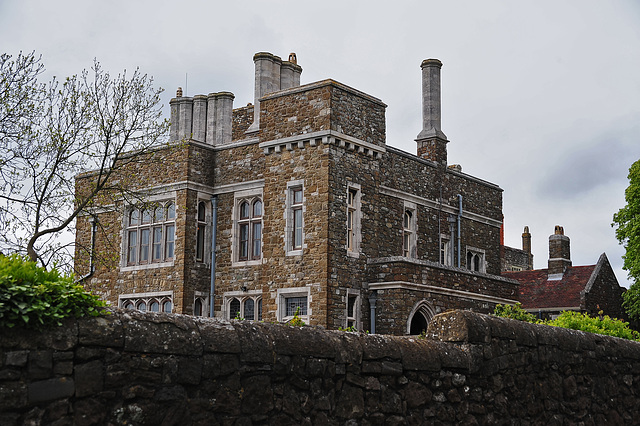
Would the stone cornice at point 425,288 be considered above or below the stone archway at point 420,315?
above

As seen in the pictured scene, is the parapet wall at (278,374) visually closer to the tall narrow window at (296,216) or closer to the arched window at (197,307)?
the tall narrow window at (296,216)

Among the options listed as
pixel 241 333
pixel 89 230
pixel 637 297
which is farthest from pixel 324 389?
pixel 637 297

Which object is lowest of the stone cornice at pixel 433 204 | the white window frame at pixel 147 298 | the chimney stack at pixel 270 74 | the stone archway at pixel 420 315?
the stone archway at pixel 420 315

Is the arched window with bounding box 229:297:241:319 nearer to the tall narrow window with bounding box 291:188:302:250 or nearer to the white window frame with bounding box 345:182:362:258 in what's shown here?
the tall narrow window with bounding box 291:188:302:250

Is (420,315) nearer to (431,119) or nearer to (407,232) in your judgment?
(407,232)

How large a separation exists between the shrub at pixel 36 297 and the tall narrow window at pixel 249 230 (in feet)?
64.8

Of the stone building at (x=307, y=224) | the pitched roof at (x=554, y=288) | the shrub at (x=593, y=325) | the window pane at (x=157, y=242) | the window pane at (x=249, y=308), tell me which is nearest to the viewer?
the shrub at (x=593, y=325)

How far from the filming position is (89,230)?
1139 inches

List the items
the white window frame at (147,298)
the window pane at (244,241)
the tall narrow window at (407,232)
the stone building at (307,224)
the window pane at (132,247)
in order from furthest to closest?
the window pane at (132,247)
the tall narrow window at (407,232)
the white window frame at (147,298)
the window pane at (244,241)
the stone building at (307,224)

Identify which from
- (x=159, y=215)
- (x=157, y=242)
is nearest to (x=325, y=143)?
(x=159, y=215)

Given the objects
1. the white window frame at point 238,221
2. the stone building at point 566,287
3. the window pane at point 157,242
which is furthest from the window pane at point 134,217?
the stone building at point 566,287

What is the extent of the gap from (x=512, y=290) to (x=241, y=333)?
22.8 meters

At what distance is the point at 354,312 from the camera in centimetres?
2242

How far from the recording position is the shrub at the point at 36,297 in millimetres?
4527
